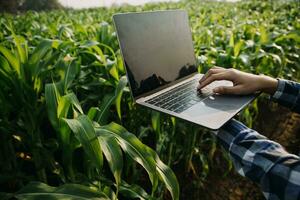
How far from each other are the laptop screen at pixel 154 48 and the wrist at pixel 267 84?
1.21 ft

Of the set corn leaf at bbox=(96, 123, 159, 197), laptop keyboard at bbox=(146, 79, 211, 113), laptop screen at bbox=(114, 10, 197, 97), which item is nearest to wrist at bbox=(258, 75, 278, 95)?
laptop keyboard at bbox=(146, 79, 211, 113)

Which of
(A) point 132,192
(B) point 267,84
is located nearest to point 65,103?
(A) point 132,192

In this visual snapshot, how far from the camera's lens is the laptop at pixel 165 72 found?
2.90 ft

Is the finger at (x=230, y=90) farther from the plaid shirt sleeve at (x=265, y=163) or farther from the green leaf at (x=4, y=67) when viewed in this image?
the green leaf at (x=4, y=67)

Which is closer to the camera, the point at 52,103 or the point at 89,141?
the point at 89,141

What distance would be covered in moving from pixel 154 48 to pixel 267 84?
0.45 metres

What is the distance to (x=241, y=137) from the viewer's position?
2.26 feet

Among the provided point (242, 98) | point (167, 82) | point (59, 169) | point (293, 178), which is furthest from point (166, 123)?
point (293, 178)

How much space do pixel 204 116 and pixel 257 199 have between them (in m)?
0.91

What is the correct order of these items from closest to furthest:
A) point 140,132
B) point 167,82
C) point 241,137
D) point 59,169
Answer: point 241,137, point 59,169, point 167,82, point 140,132

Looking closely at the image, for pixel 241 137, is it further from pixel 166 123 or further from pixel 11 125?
pixel 11 125

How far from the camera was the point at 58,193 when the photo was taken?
0.65 metres

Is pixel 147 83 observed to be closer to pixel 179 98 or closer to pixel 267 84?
pixel 179 98

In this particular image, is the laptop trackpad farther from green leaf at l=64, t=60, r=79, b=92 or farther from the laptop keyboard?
green leaf at l=64, t=60, r=79, b=92
